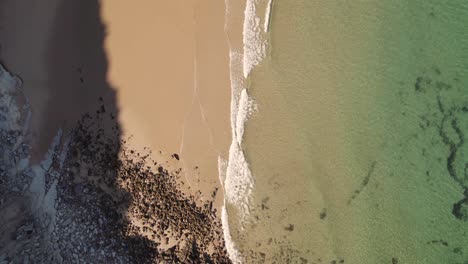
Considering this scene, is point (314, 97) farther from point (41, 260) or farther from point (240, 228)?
point (41, 260)

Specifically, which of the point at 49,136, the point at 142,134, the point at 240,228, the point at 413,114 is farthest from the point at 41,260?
the point at 413,114

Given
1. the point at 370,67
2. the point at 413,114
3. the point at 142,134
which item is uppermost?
the point at 370,67

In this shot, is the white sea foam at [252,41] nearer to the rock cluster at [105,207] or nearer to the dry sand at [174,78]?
the dry sand at [174,78]

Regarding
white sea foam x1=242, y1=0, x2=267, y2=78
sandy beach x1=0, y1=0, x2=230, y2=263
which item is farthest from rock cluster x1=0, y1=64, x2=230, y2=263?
white sea foam x1=242, y1=0, x2=267, y2=78

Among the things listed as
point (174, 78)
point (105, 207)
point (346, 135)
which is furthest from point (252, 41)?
point (105, 207)

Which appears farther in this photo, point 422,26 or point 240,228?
point 422,26

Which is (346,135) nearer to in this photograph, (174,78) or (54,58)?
(174,78)

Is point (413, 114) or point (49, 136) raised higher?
point (413, 114)
